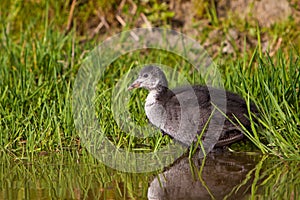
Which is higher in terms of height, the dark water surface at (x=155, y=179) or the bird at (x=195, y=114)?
the bird at (x=195, y=114)

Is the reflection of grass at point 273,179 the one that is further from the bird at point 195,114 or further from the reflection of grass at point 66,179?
the reflection of grass at point 66,179

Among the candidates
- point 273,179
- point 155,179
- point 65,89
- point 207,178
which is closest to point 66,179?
point 155,179

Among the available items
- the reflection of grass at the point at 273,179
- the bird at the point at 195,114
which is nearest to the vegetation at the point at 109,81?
the reflection of grass at the point at 273,179

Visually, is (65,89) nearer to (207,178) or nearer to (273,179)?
(207,178)

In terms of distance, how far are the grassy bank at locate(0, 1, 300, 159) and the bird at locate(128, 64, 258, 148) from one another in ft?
0.43

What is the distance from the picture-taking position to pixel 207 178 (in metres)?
4.61

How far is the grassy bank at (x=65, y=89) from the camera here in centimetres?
533

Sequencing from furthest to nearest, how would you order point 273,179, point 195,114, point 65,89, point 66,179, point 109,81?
point 109,81, point 65,89, point 195,114, point 66,179, point 273,179

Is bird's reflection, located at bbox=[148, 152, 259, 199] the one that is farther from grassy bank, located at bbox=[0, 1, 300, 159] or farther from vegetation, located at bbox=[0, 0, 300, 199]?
grassy bank, located at bbox=[0, 1, 300, 159]

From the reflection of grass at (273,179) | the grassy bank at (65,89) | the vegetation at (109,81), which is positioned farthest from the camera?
the grassy bank at (65,89)

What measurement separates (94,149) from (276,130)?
1494 mm

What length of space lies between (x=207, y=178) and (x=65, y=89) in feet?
7.83

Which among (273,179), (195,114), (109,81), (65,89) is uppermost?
(109,81)

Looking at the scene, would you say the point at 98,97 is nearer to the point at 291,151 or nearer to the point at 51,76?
the point at 51,76
